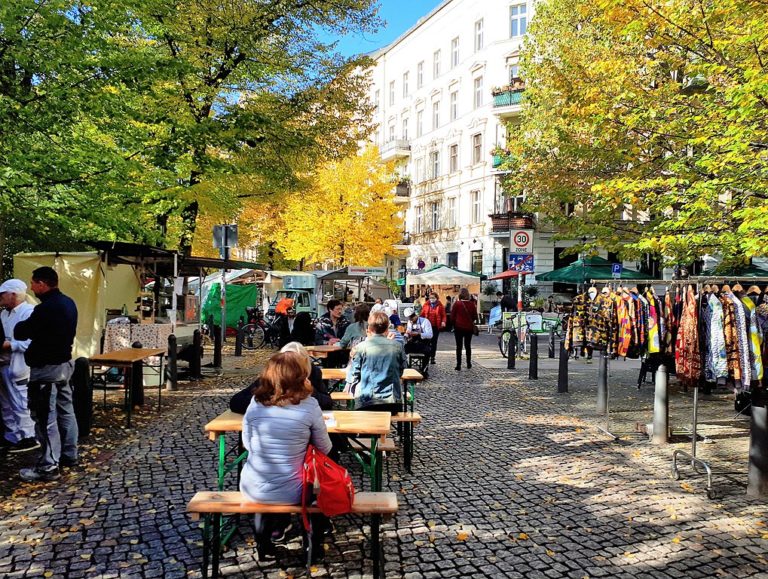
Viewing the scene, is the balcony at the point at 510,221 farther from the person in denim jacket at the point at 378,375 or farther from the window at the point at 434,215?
the person in denim jacket at the point at 378,375

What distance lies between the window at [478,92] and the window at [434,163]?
5.33 meters

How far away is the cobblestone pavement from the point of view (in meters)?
4.11

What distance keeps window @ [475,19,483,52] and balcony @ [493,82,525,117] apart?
16.3ft

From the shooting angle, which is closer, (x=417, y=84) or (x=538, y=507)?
(x=538, y=507)

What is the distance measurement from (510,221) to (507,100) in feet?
23.1

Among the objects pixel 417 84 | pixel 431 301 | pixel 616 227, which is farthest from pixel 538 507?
pixel 417 84

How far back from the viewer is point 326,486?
3.70m

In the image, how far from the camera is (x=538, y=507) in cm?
523

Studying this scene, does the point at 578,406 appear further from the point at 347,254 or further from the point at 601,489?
the point at 347,254

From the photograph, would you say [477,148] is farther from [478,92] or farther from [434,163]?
[434,163]

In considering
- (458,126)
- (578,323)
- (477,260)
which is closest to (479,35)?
(458,126)

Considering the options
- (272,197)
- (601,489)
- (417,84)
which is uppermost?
(417,84)

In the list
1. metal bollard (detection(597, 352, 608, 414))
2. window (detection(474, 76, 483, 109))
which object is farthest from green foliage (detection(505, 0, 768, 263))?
window (detection(474, 76, 483, 109))

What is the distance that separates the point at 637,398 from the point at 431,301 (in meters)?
7.20
